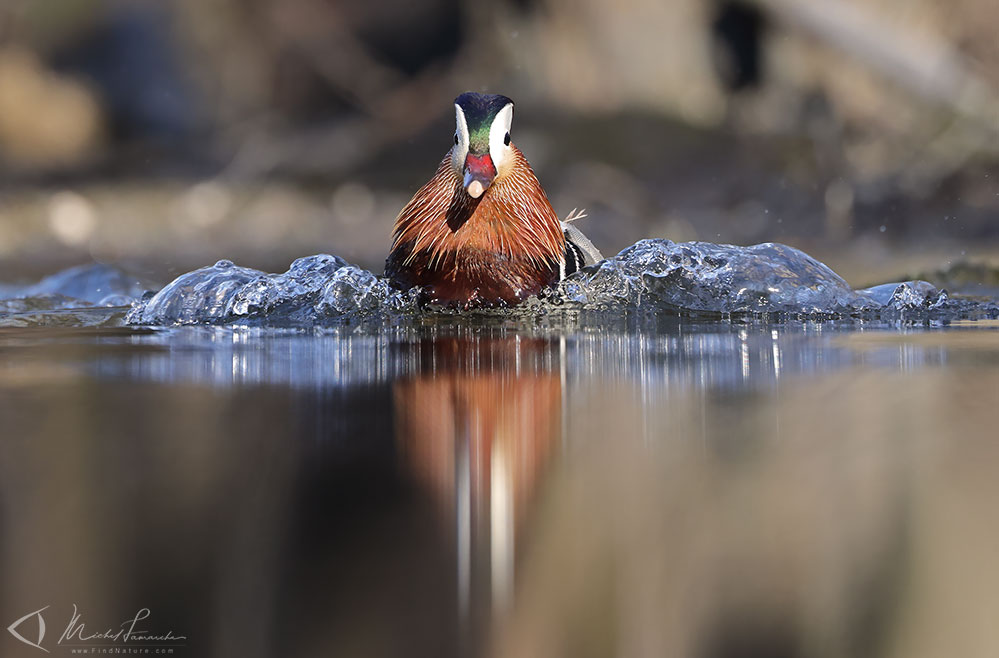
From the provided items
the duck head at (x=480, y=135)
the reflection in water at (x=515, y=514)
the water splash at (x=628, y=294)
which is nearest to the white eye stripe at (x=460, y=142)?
the duck head at (x=480, y=135)

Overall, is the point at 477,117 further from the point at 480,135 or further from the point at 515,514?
the point at 515,514

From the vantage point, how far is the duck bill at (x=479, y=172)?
211cm

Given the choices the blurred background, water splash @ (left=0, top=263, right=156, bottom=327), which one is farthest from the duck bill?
the blurred background

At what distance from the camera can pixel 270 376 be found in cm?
113

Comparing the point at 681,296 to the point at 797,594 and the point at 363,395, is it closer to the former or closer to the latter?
the point at 363,395

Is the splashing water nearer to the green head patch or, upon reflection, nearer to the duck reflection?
the green head patch

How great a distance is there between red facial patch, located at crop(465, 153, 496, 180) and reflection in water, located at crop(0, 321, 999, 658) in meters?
1.17

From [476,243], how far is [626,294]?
0.39 m

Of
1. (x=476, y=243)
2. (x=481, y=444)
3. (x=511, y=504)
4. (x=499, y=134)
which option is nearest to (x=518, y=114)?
(x=499, y=134)

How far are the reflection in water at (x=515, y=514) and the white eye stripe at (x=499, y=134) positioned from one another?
1.33 meters

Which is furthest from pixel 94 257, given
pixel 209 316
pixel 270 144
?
pixel 209 316

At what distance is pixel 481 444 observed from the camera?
69 cm

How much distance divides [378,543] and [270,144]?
12.8 ft

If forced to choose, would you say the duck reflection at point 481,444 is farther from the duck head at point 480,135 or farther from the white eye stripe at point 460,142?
the white eye stripe at point 460,142
